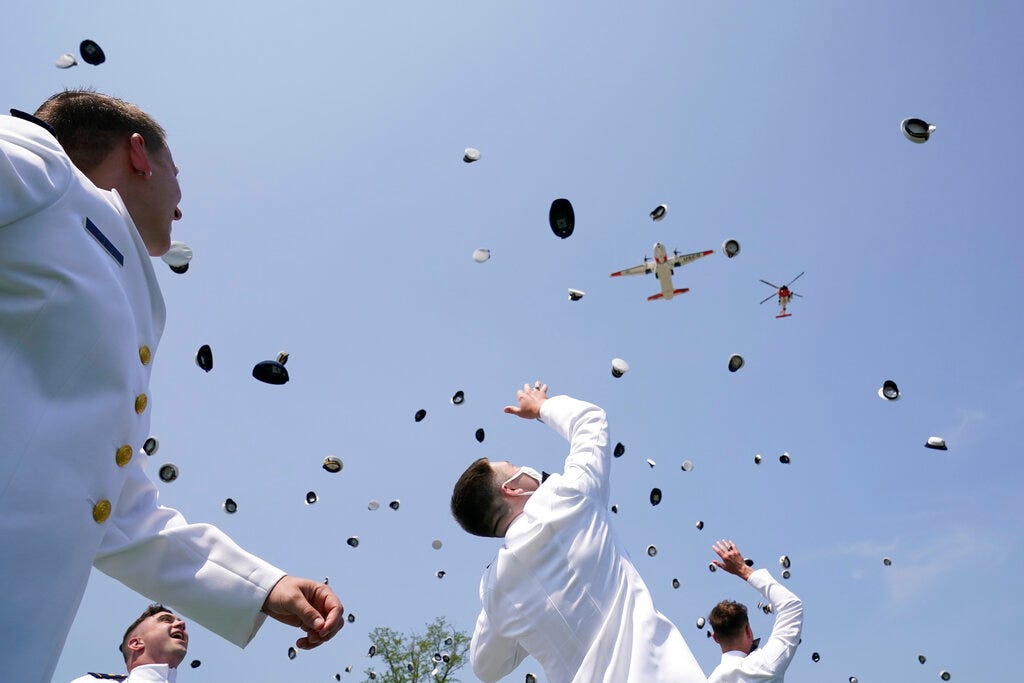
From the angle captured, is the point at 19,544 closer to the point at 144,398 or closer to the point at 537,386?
the point at 144,398

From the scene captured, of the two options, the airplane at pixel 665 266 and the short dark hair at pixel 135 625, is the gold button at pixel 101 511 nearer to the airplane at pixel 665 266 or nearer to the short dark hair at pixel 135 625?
the short dark hair at pixel 135 625

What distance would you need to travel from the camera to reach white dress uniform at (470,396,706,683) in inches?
181

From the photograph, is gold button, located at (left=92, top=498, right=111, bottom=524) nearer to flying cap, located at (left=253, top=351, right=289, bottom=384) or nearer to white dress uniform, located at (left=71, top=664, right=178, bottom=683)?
white dress uniform, located at (left=71, top=664, right=178, bottom=683)

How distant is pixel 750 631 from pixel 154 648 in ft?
20.7

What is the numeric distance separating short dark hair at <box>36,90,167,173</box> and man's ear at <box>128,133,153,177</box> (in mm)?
50

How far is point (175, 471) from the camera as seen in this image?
12.0m

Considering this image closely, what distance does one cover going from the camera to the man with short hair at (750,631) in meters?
7.21

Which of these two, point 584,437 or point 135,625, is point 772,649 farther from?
point 135,625

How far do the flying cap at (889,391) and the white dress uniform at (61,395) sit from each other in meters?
15.2

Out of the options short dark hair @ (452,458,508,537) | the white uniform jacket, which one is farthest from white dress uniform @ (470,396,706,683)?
the white uniform jacket

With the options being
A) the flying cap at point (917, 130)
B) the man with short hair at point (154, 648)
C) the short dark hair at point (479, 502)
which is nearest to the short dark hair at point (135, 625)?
the man with short hair at point (154, 648)

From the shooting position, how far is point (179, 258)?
9.60m

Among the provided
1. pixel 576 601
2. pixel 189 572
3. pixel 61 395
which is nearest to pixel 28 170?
pixel 61 395

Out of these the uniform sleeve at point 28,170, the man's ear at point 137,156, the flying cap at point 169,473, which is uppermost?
the man's ear at point 137,156
